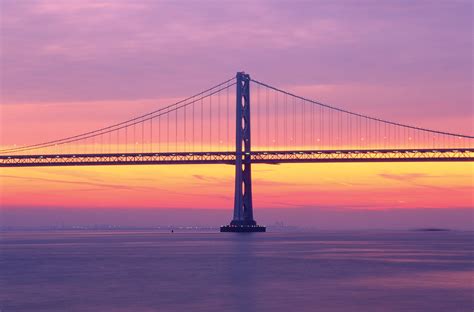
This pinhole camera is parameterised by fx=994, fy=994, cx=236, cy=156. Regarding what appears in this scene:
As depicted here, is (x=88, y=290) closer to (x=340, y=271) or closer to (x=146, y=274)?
(x=146, y=274)

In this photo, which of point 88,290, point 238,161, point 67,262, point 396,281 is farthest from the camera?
point 238,161

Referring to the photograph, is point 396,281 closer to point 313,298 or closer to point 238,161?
point 313,298

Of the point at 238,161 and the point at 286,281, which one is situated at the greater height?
the point at 238,161

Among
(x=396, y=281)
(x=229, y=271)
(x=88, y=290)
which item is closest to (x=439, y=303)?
(x=396, y=281)

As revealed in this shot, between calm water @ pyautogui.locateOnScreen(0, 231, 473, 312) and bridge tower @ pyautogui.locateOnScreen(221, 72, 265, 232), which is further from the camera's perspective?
bridge tower @ pyautogui.locateOnScreen(221, 72, 265, 232)

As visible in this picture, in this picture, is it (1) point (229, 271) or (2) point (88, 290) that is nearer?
(2) point (88, 290)

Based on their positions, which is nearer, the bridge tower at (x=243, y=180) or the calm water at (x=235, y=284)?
the calm water at (x=235, y=284)

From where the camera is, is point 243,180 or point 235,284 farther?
point 243,180

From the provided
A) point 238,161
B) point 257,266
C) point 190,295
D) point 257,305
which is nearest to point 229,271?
point 257,266

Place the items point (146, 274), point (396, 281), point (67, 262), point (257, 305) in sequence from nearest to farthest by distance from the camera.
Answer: point (257, 305), point (396, 281), point (146, 274), point (67, 262)
